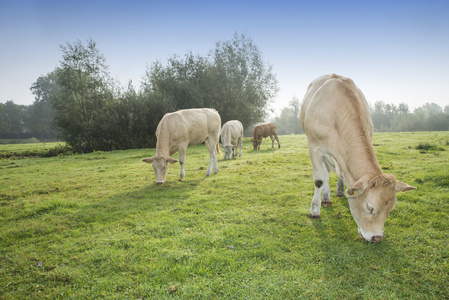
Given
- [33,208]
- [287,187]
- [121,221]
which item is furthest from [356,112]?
[33,208]

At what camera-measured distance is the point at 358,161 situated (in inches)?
145

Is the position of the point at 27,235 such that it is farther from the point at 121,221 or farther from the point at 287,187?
the point at 287,187

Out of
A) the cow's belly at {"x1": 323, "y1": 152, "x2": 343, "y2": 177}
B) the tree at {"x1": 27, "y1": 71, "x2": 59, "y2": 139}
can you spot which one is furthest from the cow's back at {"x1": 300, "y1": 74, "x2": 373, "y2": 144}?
the tree at {"x1": 27, "y1": 71, "x2": 59, "y2": 139}

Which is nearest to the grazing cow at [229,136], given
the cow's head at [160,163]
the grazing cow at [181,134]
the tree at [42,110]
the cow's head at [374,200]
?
the grazing cow at [181,134]

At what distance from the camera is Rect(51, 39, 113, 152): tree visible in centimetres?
2369

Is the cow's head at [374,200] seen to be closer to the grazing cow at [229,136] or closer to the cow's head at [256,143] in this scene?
the grazing cow at [229,136]

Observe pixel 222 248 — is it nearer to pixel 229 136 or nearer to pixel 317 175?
pixel 317 175

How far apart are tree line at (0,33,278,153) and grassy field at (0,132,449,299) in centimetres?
1908

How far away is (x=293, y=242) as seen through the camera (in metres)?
3.89

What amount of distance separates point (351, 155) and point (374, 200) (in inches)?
30.7

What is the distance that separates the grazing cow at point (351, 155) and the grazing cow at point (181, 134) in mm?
4886

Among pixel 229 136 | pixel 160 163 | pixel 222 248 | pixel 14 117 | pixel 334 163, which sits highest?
pixel 14 117

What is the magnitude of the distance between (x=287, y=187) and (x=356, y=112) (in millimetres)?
3581

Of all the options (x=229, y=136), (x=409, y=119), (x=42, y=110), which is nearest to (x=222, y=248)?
(x=229, y=136)
